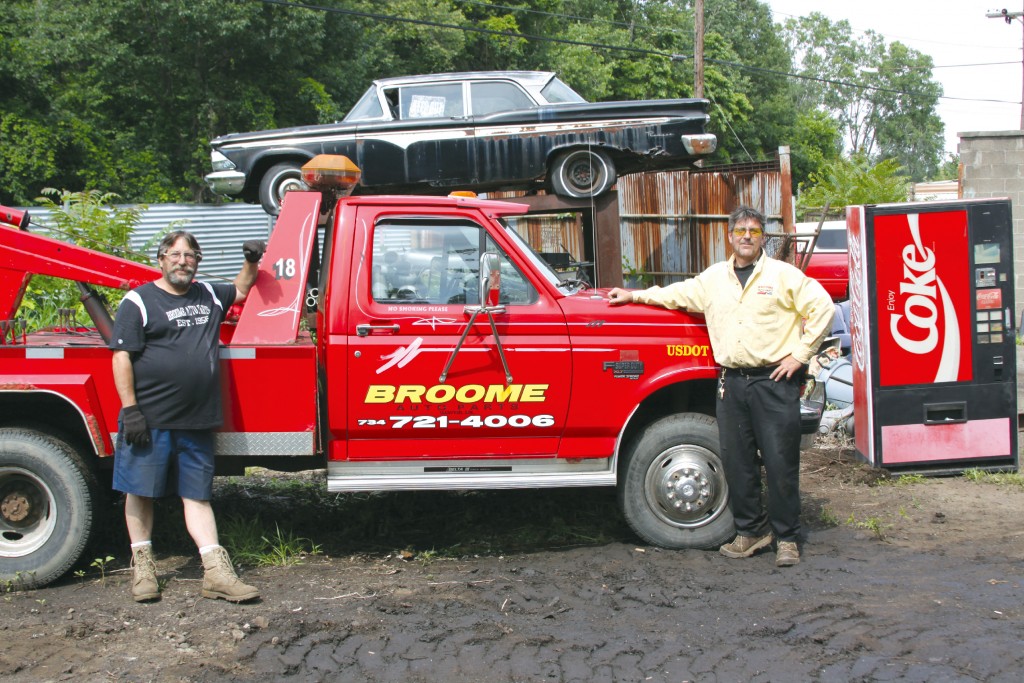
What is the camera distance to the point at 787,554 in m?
5.48

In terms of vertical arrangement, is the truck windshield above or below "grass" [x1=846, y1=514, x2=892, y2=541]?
above

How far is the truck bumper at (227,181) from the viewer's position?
1023cm

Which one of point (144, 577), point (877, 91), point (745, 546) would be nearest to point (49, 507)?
point (144, 577)

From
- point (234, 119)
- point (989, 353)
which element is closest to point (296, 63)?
point (234, 119)

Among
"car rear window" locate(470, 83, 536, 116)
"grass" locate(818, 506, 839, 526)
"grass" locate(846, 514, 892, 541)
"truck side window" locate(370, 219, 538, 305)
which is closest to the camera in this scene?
"truck side window" locate(370, 219, 538, 305)

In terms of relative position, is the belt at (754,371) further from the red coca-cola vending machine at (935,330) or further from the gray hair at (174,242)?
the gray hair at (174,242)

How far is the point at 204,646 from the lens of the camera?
4402 mm

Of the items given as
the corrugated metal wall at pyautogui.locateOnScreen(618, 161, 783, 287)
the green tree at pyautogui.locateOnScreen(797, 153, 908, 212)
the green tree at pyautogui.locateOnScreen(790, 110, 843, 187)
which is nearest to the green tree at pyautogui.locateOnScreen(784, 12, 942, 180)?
the green tree at pyautogui.locateOnScreen(790, 110, 843, 187)

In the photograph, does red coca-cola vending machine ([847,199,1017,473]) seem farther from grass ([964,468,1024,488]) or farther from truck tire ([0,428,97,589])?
truck tire ([0,428,97,589])

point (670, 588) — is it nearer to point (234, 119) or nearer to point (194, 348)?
point (194, 348)

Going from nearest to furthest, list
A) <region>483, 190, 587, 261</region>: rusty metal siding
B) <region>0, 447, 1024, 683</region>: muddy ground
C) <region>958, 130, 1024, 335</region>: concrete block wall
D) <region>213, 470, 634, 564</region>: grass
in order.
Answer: <region>0, 447, 1024, 683</region>: muddy ground
<region>213, 470, 634, 564</region>: grass
<region>958, 130, 1024, 335</region>: concrete block wall
<region>483, 190, 587, 261</region>: rusty metal siding

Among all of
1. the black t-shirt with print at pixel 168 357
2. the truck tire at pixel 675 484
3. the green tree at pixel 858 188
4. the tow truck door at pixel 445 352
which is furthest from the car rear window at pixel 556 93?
the green tree at pixel 858 188

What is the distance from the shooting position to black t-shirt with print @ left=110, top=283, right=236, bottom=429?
16.0 ft

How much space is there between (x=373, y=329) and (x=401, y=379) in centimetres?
30
